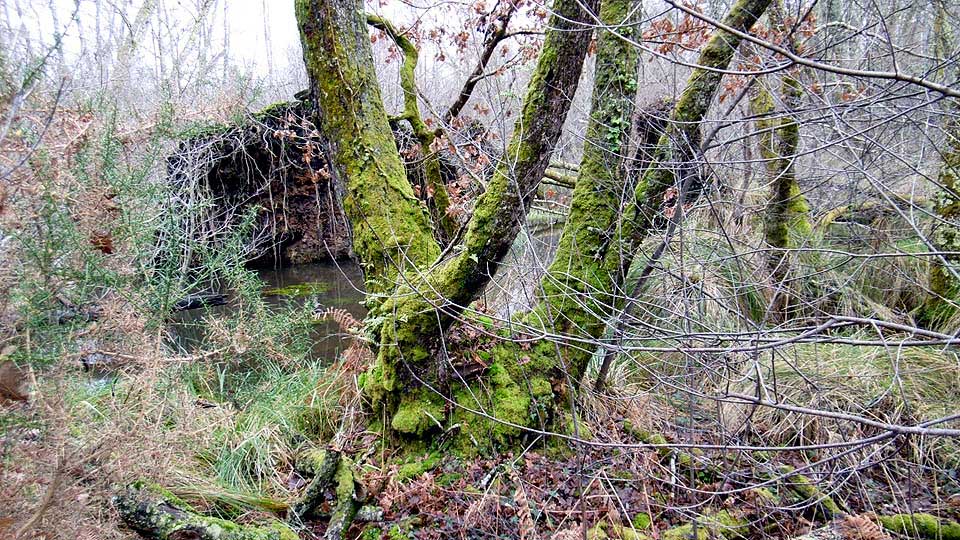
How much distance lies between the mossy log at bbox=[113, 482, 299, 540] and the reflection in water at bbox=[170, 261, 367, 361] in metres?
2.49

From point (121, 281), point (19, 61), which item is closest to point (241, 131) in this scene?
point (121, 281)

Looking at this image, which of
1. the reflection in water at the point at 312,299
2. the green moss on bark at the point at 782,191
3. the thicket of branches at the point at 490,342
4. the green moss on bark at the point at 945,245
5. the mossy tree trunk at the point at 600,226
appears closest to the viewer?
the thicket of branches at the point at 490,342

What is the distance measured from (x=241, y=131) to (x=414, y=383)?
16.7 feet

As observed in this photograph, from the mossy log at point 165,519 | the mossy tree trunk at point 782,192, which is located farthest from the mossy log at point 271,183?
the mossy tree trunk at point 782,192

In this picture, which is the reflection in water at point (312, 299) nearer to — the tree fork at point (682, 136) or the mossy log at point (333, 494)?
the mossy log at point (333, 494)

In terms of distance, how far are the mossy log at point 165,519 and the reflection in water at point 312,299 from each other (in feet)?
8.16

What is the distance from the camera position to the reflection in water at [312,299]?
534 cm

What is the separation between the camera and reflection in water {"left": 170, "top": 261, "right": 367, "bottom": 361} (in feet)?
17.5

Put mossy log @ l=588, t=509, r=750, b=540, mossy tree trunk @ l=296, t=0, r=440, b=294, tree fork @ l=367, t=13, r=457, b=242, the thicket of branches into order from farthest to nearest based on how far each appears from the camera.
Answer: tree fork @ l=367, t=13, r=457, b=242 < mossy tree trunk @ l=296, t=0, r=440, b=294 < mossy log @ l=588, t=509, r=750, b=540 < the thicket of branches

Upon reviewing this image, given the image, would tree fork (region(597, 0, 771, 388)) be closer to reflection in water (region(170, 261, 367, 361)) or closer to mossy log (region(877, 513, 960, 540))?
mossy log (region(877, 513, 960, 540))

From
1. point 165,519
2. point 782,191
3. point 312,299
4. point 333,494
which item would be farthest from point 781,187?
point 165,519

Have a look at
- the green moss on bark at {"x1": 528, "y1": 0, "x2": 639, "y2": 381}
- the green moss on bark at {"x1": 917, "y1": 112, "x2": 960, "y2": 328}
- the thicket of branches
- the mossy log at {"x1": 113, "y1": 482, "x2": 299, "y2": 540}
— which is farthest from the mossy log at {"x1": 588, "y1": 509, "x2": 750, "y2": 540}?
the green moss on bark at {"x1": 917, "y1": 112, "x2": 960, "y2": 328}

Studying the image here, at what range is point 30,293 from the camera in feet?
5.03

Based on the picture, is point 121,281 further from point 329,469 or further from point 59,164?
point 329,469
